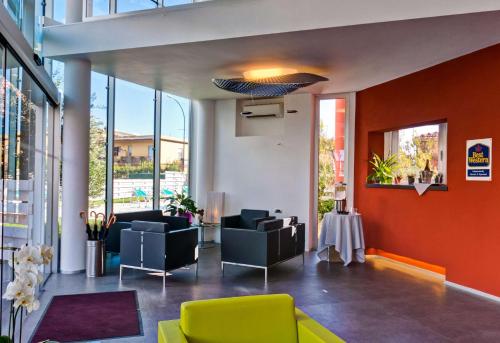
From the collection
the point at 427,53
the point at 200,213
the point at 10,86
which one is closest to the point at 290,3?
the point at 427,53

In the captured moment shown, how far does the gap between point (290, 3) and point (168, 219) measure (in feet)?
14.9

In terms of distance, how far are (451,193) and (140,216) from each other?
5.37 m

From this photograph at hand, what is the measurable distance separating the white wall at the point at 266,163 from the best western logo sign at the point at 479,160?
11.0ft

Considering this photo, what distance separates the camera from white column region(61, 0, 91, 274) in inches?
246

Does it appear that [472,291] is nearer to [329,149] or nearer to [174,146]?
[329,149]

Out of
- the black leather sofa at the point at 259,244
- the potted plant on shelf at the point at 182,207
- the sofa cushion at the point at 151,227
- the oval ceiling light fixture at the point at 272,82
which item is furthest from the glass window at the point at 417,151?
the sofa cushion at the point at 151,227

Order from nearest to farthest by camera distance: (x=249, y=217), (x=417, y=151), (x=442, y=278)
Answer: (x=442, y=278) < (x=417, y=151) < (x=249, y=217)

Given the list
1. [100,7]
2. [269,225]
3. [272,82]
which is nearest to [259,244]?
[269,225]

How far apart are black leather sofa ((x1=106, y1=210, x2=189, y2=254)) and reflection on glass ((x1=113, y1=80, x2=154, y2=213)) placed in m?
0.67

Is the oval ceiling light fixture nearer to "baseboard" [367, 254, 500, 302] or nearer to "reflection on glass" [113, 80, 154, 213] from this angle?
"reflection on glass" [113, 80, 154, 213]

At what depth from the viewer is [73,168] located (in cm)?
631

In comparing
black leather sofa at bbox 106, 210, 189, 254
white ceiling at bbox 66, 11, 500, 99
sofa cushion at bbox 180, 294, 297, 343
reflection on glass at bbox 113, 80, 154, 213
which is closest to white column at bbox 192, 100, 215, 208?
reflection on glass at bbox 113, 80, 154, 213

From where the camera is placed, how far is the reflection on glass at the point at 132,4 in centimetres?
752

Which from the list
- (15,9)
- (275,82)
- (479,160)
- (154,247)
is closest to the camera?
(15,9)
